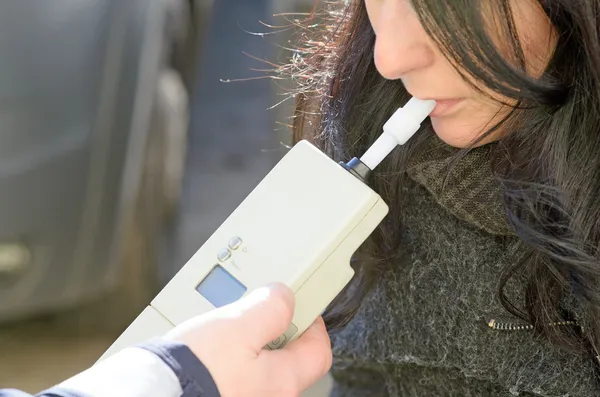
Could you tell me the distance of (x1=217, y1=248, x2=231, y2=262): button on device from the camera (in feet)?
2.22

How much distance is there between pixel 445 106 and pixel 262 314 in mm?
220

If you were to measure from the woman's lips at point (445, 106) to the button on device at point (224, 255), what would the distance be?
0.20 m

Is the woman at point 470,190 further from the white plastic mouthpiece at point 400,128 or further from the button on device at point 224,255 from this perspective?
the button on device at point 224,255

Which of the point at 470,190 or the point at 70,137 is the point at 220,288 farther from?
the point at 70,137

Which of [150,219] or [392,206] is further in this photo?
[150,219]

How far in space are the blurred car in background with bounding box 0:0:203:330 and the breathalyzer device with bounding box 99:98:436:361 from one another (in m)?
0.74

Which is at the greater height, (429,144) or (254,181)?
(429,144)

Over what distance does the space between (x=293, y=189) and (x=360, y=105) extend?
0.18 meters

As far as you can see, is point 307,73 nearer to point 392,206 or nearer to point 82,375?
point 392,206

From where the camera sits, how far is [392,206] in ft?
2.73

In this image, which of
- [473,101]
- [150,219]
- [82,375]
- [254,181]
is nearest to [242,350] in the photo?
[82,375]

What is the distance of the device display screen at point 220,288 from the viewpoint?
2.18 feet

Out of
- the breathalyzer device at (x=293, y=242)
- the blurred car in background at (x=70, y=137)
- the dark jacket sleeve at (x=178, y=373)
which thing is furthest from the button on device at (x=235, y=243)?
the blurred car in background at (x=70, y=137)

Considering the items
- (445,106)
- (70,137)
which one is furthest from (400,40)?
(70,137)
